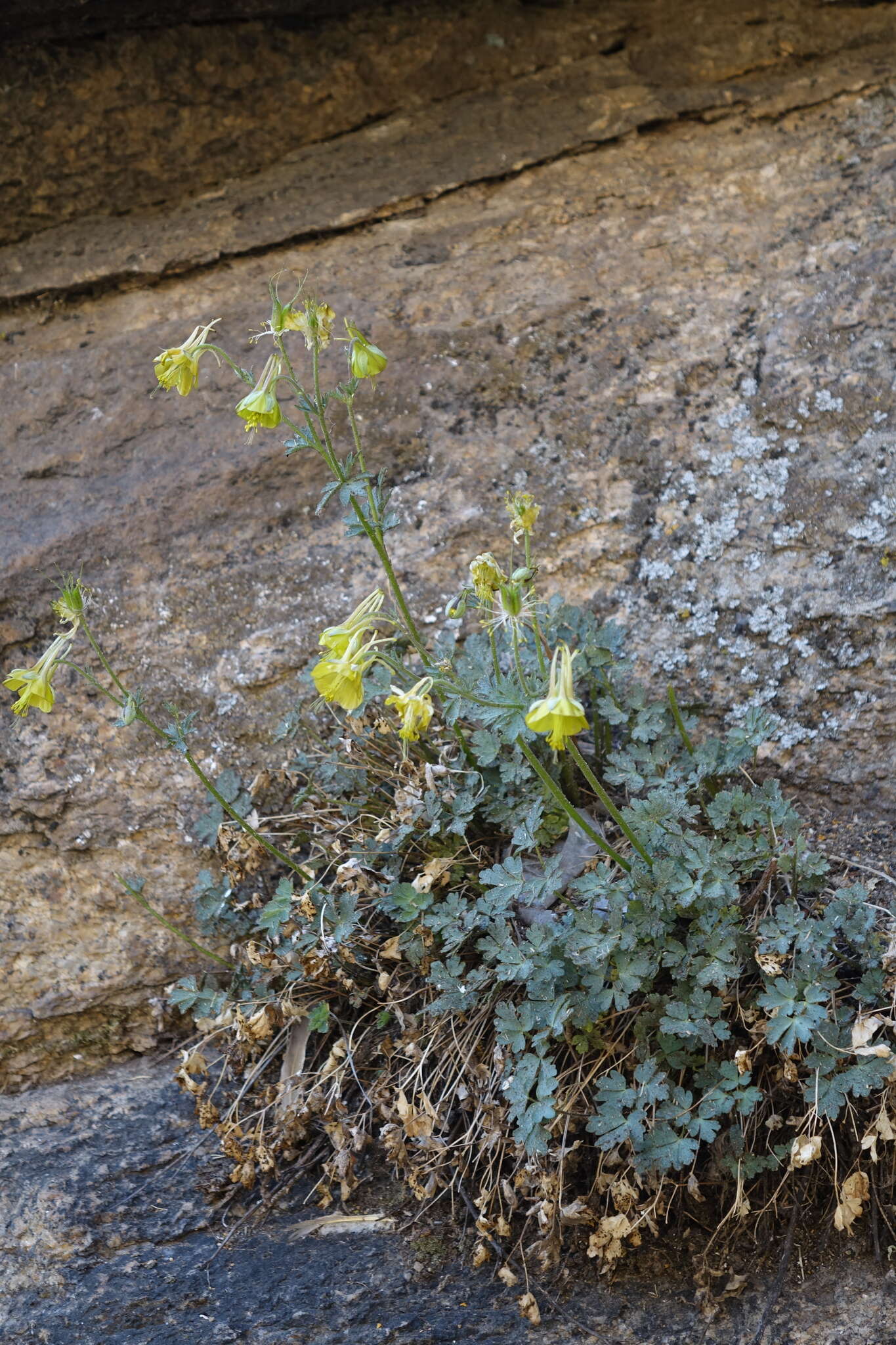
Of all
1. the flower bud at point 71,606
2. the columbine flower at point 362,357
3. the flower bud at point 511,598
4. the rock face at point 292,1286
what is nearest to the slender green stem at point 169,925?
the rock face at point 292,1286

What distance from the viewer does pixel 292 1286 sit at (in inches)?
84.8

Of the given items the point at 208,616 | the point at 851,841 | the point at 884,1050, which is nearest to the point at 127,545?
the point at 208,616

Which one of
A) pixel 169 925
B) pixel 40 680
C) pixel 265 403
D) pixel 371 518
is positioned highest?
pixel 265 403

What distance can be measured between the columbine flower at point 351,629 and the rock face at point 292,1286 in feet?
4.07

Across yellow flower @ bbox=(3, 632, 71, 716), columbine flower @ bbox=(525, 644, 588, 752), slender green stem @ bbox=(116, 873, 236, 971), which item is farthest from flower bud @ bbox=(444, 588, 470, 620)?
slender green stem @ bbox=(116, 873, 236, 971)

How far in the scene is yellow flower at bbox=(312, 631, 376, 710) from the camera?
1934 millimetres

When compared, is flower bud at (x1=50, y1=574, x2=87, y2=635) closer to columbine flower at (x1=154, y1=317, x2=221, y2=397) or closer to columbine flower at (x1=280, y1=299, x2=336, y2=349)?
columbine flower at (x1=154, y1=317, x2=221, y2=397)

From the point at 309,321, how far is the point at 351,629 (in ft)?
2.09

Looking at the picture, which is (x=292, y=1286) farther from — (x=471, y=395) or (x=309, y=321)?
(x=471, y=395)

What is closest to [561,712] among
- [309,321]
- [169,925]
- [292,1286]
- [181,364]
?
[309,321]

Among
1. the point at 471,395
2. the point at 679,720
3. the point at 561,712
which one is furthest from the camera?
the point at 471,395

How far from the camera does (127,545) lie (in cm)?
327

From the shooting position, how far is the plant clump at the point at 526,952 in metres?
2.10

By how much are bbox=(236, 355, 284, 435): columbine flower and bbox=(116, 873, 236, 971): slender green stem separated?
4.16ft
